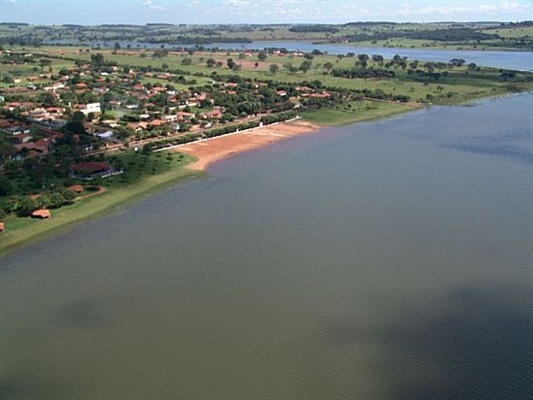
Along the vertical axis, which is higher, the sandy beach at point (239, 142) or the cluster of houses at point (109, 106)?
the cluster of houses at point (109, 106)

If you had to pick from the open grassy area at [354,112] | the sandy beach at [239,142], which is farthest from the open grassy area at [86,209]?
the open grassy area at [354,112]

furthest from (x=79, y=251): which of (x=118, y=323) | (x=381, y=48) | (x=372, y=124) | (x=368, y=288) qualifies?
(x=381, y=48)

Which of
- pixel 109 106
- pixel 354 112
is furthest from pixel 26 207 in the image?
pixel 354 112

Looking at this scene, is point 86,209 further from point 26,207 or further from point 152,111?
point 152,111

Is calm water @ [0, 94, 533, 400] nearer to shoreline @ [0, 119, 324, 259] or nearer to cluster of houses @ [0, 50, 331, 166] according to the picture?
shoreline @ [0, 119, 324, 259]

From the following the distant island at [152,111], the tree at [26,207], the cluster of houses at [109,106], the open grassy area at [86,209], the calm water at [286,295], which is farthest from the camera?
the cluster of houses at [109,106]

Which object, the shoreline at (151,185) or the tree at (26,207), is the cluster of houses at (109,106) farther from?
the tree at (26,207)

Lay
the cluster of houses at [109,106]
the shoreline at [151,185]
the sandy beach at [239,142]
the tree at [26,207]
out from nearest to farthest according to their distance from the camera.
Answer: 1. the shoreline at [151,185]
2. the tree at [26,207]
3. the sandy beach at [239,142]
4. the cluster of houses at [109,106]
